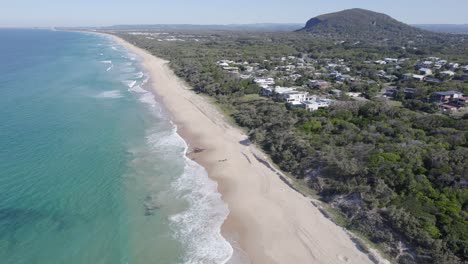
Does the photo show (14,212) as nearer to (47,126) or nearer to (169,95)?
(47,126)

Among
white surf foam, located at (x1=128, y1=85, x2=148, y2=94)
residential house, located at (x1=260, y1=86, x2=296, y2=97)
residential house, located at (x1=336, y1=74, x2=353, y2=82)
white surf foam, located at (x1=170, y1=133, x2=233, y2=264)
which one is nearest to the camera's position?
white surf foam, located at (x1=170, y1=133, x2=233, y2=264)

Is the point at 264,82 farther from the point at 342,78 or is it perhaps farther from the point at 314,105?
the point at 314,105

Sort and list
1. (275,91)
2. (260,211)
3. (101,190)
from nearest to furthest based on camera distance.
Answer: (260,211), (101,190), (275,91)

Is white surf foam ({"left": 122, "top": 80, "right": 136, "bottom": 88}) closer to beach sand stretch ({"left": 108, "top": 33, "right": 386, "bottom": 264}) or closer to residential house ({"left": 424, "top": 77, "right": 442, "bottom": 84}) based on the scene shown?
beach sand stretch ({"left": 108, "top": 33, "right": 386, "bottom": 264})

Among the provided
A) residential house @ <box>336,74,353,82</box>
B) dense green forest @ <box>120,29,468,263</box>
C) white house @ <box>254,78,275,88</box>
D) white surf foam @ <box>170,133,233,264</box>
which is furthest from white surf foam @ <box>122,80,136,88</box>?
residential house @ <box>336,74,353,82</box>

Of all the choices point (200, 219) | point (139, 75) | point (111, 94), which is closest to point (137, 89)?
point (111, 94)

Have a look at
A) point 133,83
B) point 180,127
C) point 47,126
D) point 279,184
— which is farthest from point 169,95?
point 279,184
